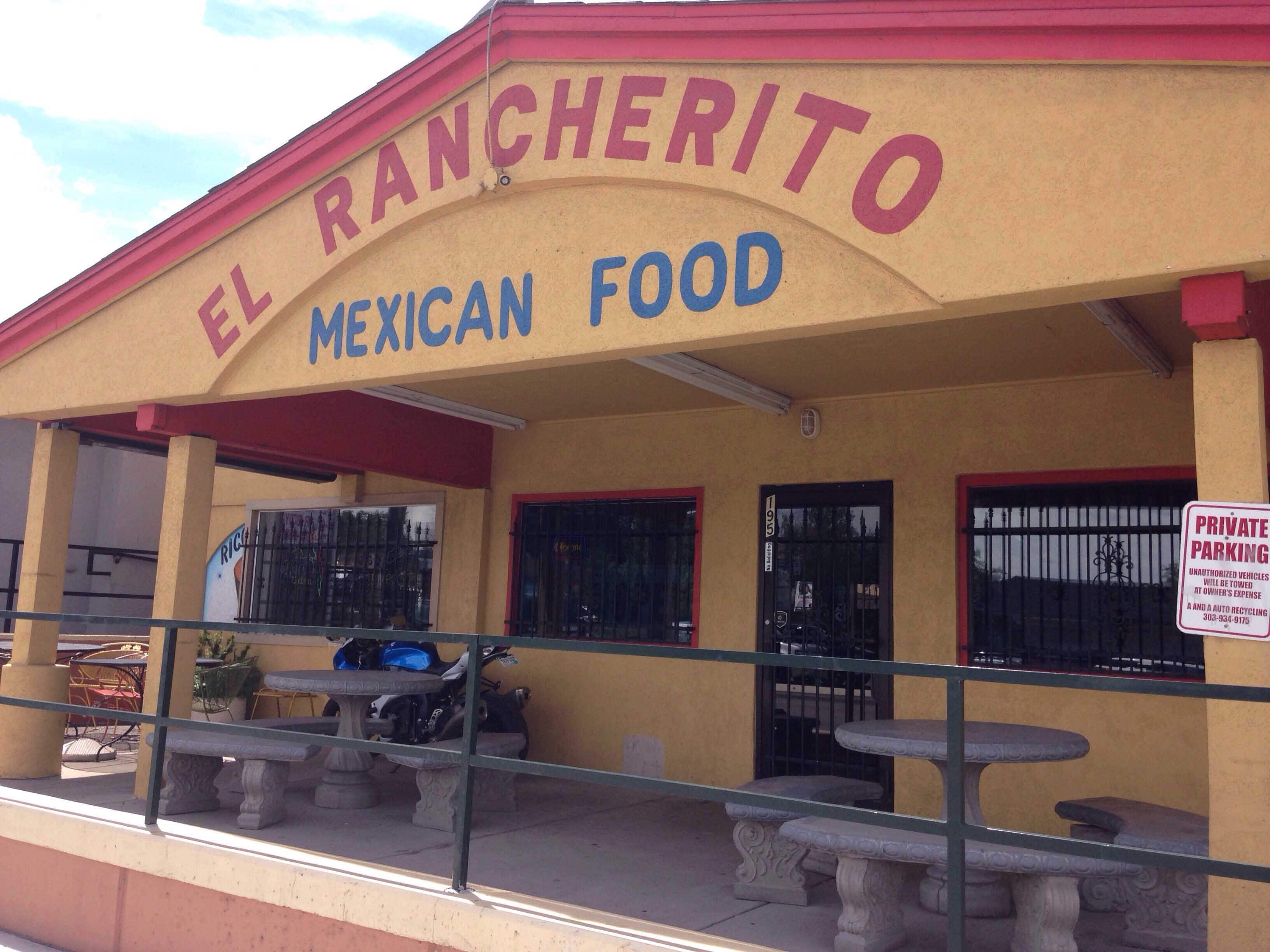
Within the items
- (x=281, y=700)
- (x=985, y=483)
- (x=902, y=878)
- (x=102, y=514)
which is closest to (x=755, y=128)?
(x=985, y=483)

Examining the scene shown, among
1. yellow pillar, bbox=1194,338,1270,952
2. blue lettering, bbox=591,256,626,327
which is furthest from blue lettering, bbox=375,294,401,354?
yellow pillar, bbox=1194,338,1270,952

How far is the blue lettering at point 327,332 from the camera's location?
6090mm

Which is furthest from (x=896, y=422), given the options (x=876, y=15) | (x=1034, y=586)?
(x=876, y=15)

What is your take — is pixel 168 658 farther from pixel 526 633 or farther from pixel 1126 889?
pixel 1126 889

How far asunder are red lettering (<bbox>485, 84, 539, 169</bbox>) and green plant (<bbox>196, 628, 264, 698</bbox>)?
268 inches

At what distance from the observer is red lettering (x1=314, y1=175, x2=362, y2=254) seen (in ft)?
19.9

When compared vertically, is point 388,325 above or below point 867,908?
above

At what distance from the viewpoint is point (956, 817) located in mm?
3098

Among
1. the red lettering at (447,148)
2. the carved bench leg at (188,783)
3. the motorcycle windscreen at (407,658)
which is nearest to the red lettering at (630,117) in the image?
the red lettering at (447,148)

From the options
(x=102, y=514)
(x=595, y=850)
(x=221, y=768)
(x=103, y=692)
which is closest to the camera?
(x=595, y=850)

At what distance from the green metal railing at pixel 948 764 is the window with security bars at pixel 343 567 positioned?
184 inches

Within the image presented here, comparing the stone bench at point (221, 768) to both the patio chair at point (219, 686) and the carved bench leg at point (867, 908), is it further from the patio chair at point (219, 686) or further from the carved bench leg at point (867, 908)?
the patio chair at point (219, 686)

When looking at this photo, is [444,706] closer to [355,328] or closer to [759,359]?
[355,328]

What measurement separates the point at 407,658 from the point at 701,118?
5.52 metres
